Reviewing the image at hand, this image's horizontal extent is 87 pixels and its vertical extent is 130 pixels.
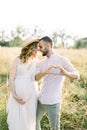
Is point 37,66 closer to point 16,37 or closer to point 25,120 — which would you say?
point 25,120

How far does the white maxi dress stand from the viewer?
6.59 m

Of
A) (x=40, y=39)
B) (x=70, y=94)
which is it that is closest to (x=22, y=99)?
(x=40, y=39)

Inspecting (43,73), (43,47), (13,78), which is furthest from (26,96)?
(43,47)

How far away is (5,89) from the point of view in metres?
8.84

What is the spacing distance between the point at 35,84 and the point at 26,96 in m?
0.20

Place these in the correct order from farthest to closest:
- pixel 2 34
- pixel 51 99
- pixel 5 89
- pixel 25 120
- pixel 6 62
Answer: pixel 2 34
pixel 6 62
pixel 5 89
pixel 25 120
pixel 51 99

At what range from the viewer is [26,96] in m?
6.64

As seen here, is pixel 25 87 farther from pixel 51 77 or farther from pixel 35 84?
pixel 51 77

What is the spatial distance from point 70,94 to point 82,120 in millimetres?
1061

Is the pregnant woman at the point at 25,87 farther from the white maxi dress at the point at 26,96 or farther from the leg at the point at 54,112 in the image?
the leg at the point at 54,112

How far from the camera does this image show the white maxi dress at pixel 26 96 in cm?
659

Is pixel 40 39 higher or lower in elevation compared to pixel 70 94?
higher

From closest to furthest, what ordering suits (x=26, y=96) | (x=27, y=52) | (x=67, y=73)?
(x=67, y=73) < (x=27, y=52) < (x=26, y=96)

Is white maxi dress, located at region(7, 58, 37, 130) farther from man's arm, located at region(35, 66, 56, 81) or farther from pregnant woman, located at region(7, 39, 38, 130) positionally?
man's arm, located at region(35, 66, 56, 81)
